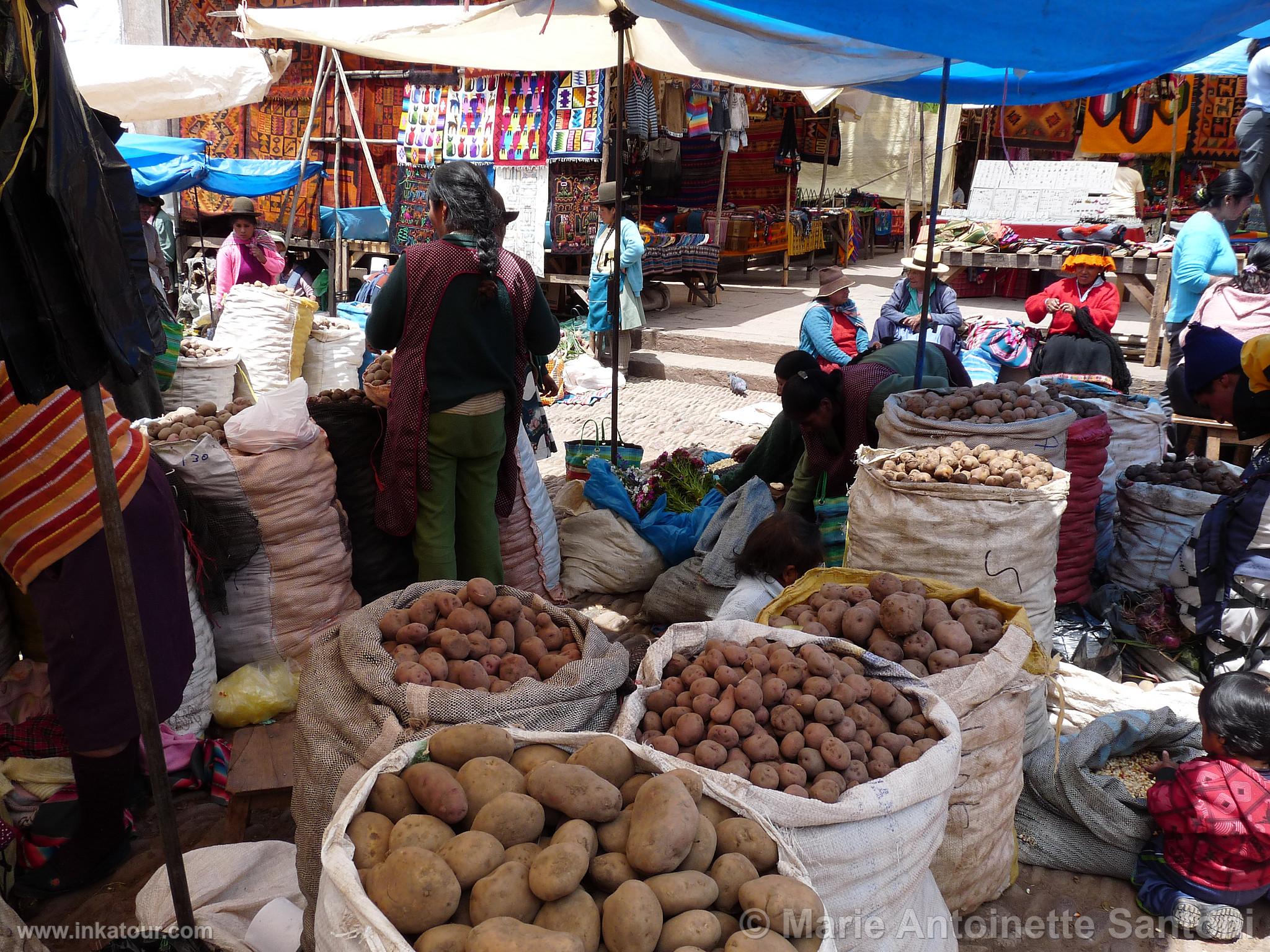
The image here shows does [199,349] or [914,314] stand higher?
[914,314]

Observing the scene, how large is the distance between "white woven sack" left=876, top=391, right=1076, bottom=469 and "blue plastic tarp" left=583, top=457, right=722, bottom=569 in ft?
3.79

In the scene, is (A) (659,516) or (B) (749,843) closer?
(B) (749,843)

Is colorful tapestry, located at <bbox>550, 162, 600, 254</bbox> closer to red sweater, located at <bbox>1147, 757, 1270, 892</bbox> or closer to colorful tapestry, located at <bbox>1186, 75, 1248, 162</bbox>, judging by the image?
red sweater, located at <bbox>1147, 757, 1270, 892</bbox>

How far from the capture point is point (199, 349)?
6.21 m

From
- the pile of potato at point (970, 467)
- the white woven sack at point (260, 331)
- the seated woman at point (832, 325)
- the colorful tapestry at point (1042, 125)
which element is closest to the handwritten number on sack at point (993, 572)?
the pile of potato at point (970, 467)

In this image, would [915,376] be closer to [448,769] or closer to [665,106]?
[448,769]

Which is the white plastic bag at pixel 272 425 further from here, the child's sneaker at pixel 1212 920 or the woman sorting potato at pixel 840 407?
the child's sneaker at pixel 1212 920

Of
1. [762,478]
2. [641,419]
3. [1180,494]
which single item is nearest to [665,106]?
[641,419]

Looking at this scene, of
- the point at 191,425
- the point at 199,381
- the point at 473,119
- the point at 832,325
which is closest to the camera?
→ the point at 191,425

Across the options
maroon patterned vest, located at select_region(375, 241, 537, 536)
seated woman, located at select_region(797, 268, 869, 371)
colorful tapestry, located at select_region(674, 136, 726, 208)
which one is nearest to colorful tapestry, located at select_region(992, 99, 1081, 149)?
colorful tapestry, located at select_region(674, 136, 726, 208)

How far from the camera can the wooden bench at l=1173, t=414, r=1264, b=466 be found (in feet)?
19.3

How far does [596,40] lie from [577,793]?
522 cm

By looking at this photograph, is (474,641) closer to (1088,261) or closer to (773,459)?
(773,459)

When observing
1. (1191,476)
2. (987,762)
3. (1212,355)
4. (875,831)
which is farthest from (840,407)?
(875,831)
